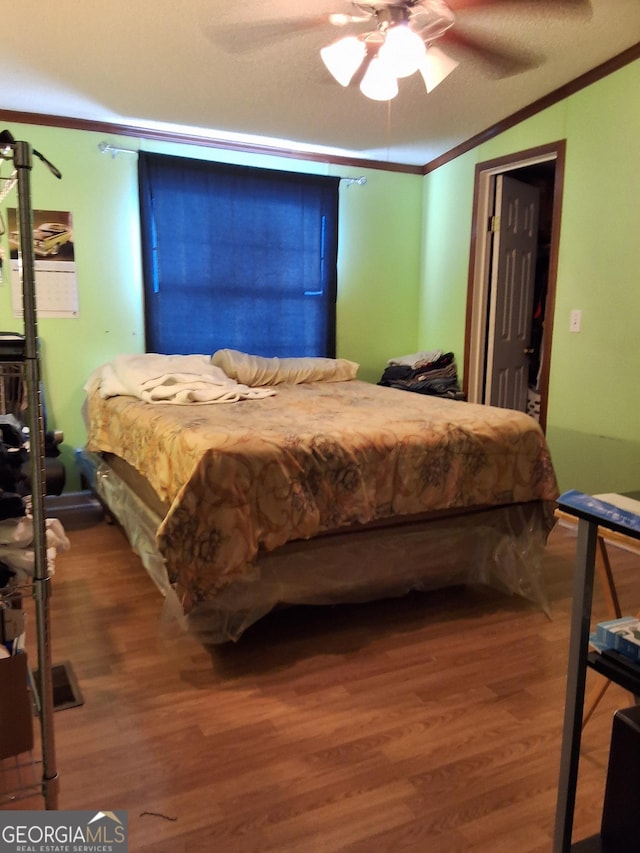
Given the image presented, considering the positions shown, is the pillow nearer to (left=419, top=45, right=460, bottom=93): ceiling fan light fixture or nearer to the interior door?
the interior door

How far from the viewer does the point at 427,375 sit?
13.5ft

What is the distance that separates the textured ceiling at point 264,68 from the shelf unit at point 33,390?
1.74 metres

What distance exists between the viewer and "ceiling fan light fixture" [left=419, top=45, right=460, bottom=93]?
2424 millimetres

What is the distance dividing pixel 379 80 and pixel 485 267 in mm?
1814

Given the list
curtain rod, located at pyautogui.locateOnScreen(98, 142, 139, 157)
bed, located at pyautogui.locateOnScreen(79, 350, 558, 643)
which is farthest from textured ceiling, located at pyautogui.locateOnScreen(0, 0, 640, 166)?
bed, located at pyautogui.locateOnScreen(79, 350, 558, 643)

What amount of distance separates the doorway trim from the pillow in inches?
32.6

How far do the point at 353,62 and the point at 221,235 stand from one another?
64.9 inches

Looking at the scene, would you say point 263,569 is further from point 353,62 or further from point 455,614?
point 353,62

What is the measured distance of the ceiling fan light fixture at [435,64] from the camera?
2.42 metres

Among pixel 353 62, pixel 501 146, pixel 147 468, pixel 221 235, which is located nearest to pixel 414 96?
pixel 501 146

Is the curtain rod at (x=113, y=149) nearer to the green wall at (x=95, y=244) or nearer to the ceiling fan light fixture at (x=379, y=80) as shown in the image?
the green wall at (x=95, y=244)

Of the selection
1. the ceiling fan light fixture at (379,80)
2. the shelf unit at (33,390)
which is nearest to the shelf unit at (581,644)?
the shelf unit at (33,390)

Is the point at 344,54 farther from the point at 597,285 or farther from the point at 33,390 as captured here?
the point at 33,390

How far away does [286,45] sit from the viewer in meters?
2.74
